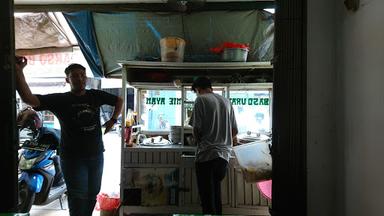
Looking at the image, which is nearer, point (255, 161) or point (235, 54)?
point (255, 161)

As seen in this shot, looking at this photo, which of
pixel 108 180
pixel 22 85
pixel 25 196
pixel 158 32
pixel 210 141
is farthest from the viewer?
pixel 108 180

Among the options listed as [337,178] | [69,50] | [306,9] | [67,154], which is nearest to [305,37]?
[306,9]

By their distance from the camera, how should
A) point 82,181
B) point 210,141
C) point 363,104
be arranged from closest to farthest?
point 363,104
point 82,181
point 210,141

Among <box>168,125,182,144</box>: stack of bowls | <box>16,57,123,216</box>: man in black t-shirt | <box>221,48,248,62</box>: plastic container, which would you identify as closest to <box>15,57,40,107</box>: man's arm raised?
<box>16,57,123,216</box>: man in black t-shirt

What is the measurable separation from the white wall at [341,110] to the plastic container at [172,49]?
170cm

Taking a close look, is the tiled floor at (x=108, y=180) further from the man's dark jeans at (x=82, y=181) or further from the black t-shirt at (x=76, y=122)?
the black t-shirt at (x=76, y=122)

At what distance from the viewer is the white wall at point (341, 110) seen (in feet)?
3.39

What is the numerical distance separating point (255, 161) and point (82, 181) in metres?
1.13

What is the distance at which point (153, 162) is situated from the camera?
2.86m

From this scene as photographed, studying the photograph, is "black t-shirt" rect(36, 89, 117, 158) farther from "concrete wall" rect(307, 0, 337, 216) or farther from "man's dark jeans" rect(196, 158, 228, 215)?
"concrete wall" rect(307, 0, 337, 216)

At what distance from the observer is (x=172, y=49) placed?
2.81m

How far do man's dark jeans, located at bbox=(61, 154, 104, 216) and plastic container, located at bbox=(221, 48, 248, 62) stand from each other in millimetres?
1472

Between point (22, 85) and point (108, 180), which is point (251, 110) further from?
point (22, 85)

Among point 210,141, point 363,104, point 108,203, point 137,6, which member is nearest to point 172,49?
point 137,6
